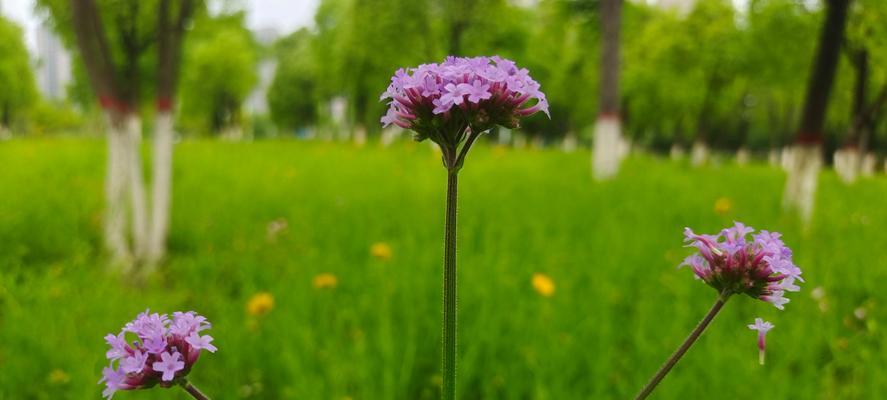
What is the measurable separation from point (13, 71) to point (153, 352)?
37454mm

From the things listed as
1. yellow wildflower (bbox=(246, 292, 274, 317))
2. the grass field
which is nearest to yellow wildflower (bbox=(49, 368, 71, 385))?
the grass field

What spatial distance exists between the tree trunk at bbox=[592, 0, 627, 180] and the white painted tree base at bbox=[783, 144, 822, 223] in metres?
2.56

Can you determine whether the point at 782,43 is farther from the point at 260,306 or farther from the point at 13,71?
the point at 13,71

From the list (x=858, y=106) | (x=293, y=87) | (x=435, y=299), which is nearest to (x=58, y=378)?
(x=435, y=299)

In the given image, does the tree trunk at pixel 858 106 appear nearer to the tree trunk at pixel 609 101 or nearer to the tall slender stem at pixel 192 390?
the tree trunk at pixel 609 101

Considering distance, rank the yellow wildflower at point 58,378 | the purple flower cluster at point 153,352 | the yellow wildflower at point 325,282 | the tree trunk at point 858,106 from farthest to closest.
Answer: the tree trunk at point 858,106 → the yellow wildflower at point 325,282 → the yellow wildflower at point 58,378 → the purple flower cluster at point 153,352

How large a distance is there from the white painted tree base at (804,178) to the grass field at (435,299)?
0.77 feet

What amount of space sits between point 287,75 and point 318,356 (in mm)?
34203

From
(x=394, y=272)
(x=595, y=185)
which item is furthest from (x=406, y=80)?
(x=595, y=185)

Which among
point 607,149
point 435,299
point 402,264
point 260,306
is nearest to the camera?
point 260,306

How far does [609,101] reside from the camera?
8.19 m

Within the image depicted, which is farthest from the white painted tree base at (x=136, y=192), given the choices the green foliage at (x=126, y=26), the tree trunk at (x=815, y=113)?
the tree trunk at (x=815, y=113)

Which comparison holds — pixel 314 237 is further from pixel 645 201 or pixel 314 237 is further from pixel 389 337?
pixel 645 201

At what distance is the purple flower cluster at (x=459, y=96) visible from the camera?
65 cm
